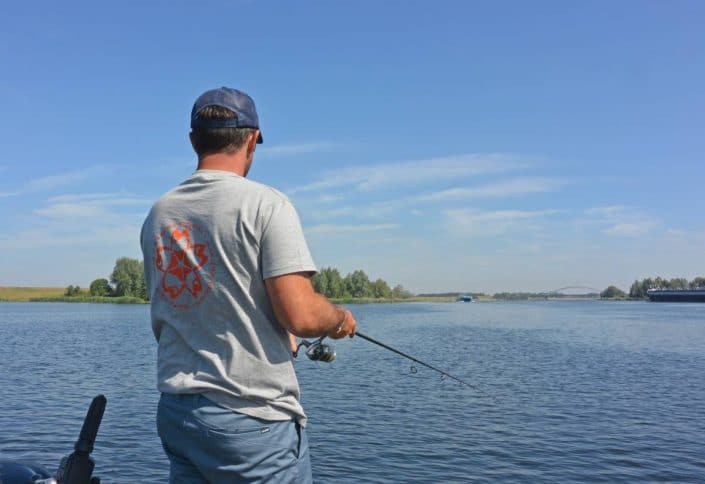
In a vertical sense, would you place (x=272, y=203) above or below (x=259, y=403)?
above

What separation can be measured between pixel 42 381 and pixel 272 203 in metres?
22.8

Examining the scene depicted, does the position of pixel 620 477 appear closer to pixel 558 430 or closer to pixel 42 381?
pixel 558 430

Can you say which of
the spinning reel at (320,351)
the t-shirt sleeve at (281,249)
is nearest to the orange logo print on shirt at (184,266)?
the t-shirt sleeve at (281,249)

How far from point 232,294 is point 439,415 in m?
15.7

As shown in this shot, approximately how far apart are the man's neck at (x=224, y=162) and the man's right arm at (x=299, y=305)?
535 millimetres

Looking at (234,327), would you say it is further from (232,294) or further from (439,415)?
(439,415)

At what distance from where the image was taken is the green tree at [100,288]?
135m

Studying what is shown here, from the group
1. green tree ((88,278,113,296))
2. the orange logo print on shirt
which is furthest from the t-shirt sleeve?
green tree ((88,278,113,296))

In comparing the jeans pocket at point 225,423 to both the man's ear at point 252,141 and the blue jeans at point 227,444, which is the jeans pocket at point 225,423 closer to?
the blue jeans at point 227,444

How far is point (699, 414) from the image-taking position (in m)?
18.2

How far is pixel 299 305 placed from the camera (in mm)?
2342

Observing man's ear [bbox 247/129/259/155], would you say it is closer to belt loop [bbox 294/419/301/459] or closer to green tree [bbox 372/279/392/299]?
belt loop [bbox 294/419/301/459]

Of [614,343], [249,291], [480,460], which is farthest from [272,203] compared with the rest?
[614,343]

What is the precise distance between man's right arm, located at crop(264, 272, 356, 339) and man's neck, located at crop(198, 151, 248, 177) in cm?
54
